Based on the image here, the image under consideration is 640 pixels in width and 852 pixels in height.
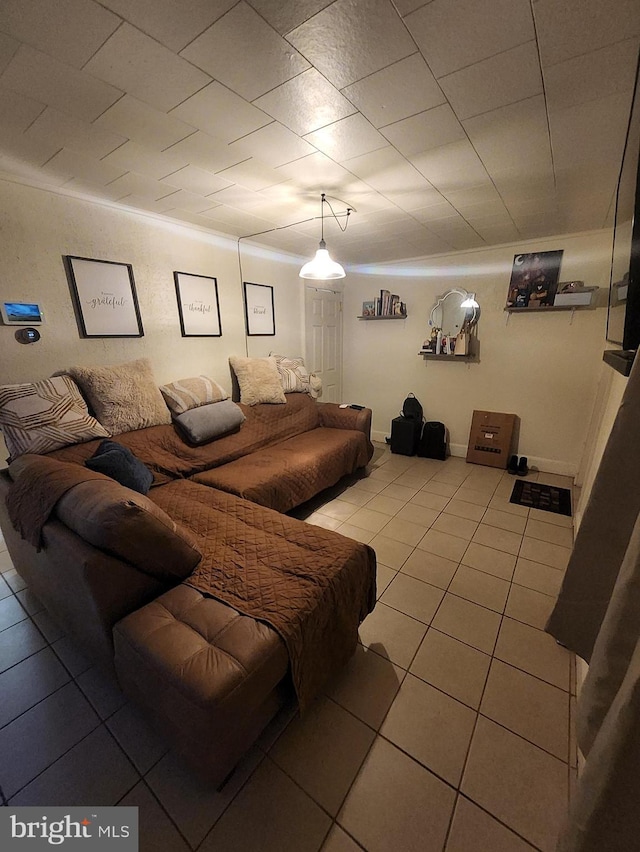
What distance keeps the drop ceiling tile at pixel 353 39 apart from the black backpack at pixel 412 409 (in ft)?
10.2

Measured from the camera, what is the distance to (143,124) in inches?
55.7

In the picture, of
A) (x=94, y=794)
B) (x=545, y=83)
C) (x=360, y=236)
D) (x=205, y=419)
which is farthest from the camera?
(x=360, y=236)

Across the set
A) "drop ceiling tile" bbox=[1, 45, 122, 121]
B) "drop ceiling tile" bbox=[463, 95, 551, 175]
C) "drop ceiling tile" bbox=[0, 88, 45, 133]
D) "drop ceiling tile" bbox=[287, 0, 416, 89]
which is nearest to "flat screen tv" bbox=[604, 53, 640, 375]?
"drop ceiling tile" bbox=[463, 95, 551, 175]

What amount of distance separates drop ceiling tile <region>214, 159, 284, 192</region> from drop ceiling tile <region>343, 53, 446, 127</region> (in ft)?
2.26

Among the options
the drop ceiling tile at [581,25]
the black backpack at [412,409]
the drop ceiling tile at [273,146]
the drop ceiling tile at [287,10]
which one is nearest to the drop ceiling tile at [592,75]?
the drop ceiling tile at [581,25]

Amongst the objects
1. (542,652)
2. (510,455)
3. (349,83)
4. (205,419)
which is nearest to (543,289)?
(510,455)

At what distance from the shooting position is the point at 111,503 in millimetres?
1104

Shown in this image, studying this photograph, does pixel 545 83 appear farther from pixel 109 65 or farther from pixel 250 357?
pixel 250 357

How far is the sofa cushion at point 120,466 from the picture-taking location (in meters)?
1.68

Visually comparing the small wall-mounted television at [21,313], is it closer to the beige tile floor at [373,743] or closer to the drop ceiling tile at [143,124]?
the drop ceiling tile at [143,124]

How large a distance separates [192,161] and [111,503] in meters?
1.78

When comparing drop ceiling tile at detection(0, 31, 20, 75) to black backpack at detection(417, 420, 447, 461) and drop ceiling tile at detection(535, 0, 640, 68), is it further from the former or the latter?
black backpack at detection(417, 420, 447, 461)

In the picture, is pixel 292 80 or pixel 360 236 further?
pixel 360 236

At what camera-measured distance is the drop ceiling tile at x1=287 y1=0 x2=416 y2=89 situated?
2.99 ft
